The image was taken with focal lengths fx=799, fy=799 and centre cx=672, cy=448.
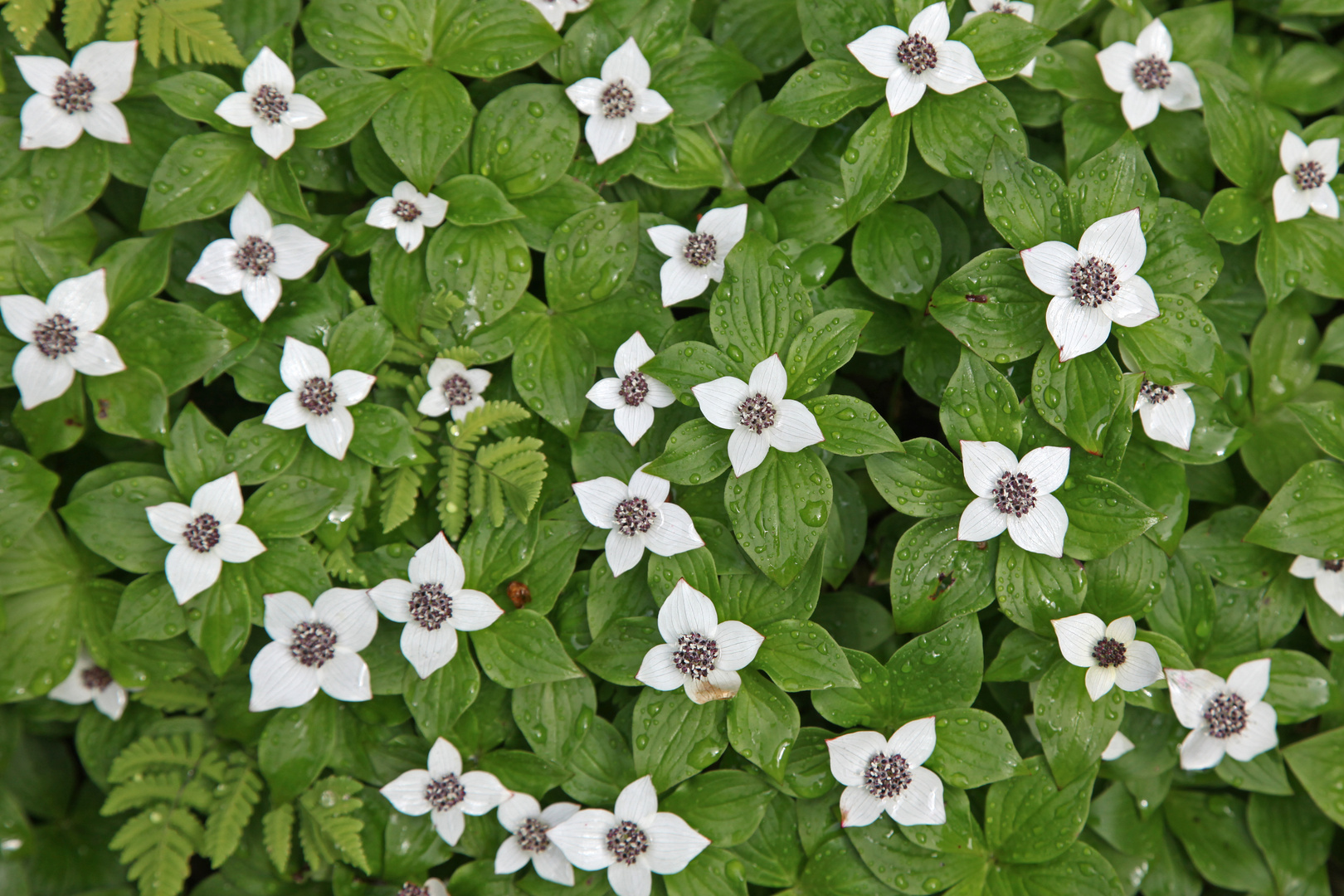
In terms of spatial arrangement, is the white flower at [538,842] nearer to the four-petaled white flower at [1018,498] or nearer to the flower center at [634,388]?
the flower center at [634,388]

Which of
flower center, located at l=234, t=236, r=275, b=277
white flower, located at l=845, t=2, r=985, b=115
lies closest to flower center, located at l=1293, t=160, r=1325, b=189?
white flower, located at l=845, t=2, r=985, b=115

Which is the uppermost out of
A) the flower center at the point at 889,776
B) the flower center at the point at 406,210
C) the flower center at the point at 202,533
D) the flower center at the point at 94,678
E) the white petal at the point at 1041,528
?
the flower center at the point at 406,210

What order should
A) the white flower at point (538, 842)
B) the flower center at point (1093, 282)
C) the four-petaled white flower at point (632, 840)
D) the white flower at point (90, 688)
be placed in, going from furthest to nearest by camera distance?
1. the white flower at point (90, 688)
2. the white flower at point (538, 842)
3. the four-petaled white flower at point (632, 840)
4. the flower center at point (1093, 282)

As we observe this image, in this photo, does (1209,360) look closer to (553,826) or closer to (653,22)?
(653,22)

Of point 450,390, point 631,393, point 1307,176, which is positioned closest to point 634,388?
point 631,393

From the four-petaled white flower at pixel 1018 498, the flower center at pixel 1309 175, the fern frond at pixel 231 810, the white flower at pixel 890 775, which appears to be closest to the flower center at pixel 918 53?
the four-petaled white flower at pixel 1018 498

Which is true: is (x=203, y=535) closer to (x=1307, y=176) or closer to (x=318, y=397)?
(x=318, y=397)

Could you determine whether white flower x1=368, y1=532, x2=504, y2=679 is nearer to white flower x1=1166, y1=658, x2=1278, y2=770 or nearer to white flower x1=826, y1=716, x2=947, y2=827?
white flower x1=826, y1=716, x2=947, y2=827
